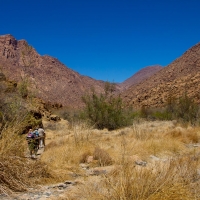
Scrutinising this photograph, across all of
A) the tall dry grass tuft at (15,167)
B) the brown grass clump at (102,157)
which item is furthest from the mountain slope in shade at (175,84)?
the tall dry grass tuft at (15,167)

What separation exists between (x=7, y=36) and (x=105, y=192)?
152 meters

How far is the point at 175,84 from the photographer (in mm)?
58000

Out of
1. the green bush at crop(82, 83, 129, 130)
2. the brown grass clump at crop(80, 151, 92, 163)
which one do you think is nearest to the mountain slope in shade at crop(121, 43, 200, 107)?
the green bush at crop(82, 83, 129, 130)

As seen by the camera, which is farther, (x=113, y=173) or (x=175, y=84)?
(x=175, y=84)

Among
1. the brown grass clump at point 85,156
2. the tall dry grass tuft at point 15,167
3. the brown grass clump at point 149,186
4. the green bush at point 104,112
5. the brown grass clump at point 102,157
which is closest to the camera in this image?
the brown grass clump at point 149,186

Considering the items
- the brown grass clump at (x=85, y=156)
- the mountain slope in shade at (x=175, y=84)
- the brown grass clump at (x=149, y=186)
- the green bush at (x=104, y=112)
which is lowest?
the brown grass clump at (x=85, y=156)

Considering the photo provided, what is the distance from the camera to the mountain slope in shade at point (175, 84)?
171 feet

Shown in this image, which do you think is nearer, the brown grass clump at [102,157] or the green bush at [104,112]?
the brown grass clump at [102,157]

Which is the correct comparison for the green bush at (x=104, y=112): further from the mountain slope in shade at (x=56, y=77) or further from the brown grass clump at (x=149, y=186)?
the mountain slope in shade at (x=56, y=77)

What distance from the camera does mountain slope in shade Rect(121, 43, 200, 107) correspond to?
5219cm

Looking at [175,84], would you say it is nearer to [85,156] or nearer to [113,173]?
[85,156]

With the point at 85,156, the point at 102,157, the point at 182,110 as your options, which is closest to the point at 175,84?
the point at 182,110

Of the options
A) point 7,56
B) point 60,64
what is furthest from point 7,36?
point 60,64

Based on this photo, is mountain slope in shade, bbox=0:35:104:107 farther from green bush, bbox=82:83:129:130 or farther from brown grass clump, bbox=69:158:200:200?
brown grass clump, bbox=69:158:200:200
